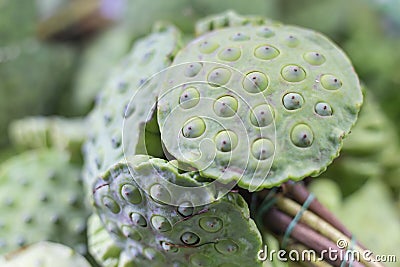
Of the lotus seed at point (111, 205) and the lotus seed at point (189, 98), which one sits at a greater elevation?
the lotus seed at point (189, 98)

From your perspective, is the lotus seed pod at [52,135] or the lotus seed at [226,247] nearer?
the lotus seed at [226,247]

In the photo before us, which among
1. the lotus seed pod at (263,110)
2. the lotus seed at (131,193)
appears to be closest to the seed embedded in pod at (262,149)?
the lotus seed pod at (263,110)

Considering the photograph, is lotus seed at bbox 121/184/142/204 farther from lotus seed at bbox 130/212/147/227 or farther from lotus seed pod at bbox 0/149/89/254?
lotus seed pod at bbox 0/149/89/254

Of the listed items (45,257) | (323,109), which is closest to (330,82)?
(323,109)

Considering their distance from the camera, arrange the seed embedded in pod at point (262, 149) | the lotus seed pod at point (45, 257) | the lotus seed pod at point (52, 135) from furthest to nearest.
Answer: the lotus seed pod at point (52, 135) → the lotus seed pod at point (45, 257) → the seed embedded in pod at point (262, 149)

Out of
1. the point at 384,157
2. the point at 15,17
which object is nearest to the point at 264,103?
the point at 384,157

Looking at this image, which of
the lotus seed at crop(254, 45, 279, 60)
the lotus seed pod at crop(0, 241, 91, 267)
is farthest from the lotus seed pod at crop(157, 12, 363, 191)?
the lotus seed pod at crop(0, 241, 91, 267)

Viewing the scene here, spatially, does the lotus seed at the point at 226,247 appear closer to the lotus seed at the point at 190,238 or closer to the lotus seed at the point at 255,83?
the lotus seed at the point at 190,238

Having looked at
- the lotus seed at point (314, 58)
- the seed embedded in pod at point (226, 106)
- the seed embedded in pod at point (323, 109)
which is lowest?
the seed embedded in pod at point (226, 106)
